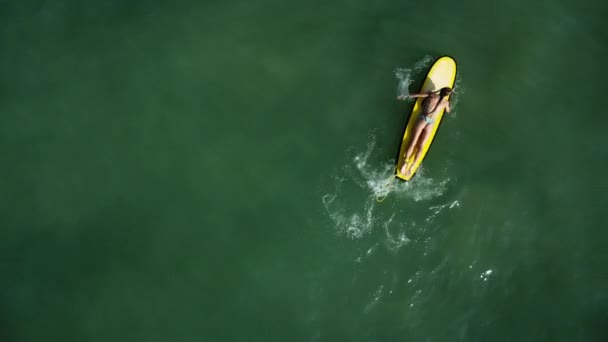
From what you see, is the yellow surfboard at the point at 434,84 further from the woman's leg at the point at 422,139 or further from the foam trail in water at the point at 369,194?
the foam trail in water at the point at 369,194

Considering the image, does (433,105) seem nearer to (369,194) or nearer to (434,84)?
(434,84)

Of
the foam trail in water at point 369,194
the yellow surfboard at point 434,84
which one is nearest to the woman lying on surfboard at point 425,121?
the yellow surfboard at point 434,84

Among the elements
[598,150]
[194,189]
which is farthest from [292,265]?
[598,150]

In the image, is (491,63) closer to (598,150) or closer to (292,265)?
(598,150)

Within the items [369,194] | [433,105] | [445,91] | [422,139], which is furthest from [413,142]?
[369,194]

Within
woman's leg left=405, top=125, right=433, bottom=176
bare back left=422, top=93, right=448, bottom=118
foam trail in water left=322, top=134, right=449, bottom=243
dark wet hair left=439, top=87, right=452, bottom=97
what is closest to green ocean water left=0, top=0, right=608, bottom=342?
foam trail in water left=322, top=134, right=449, bottom=243
